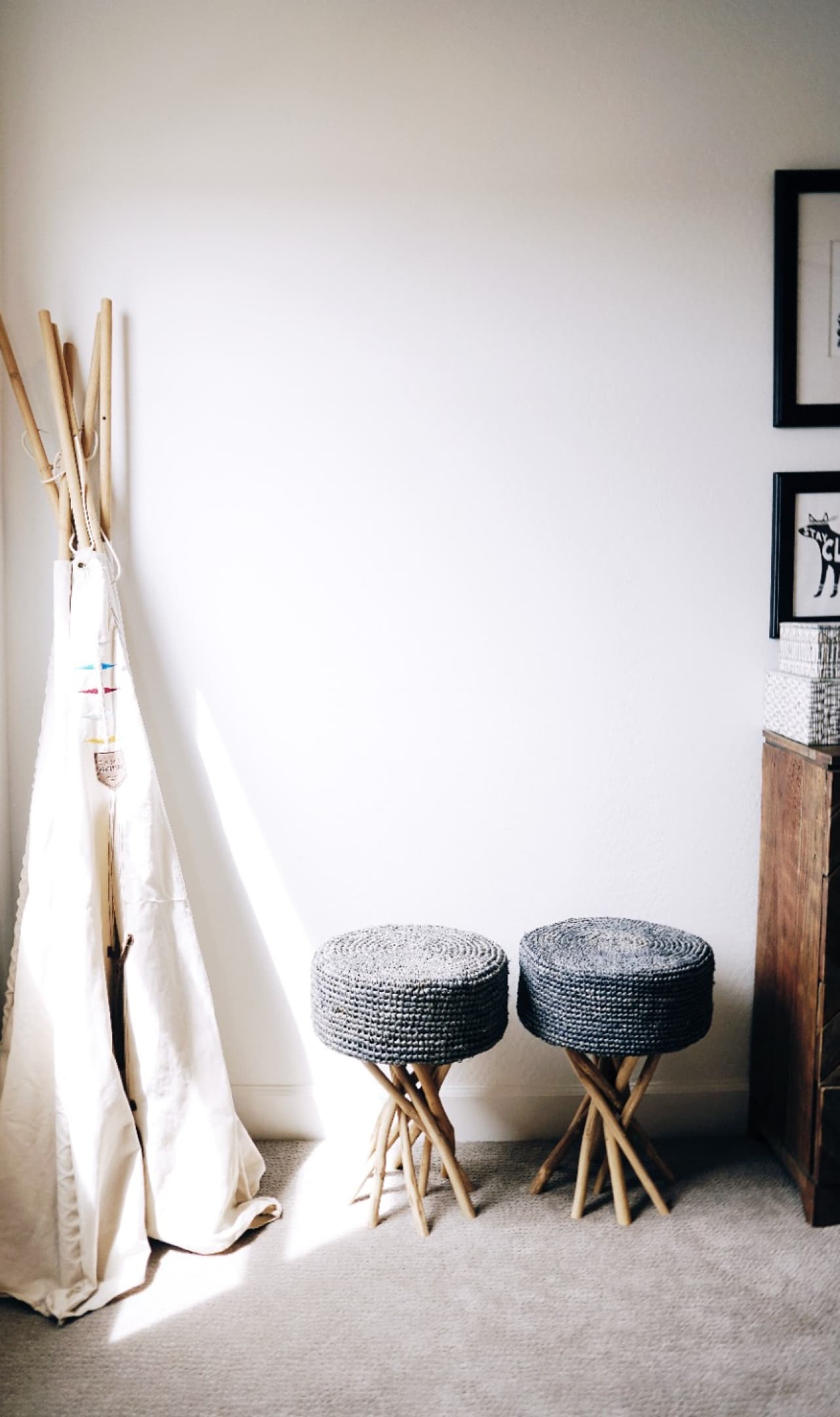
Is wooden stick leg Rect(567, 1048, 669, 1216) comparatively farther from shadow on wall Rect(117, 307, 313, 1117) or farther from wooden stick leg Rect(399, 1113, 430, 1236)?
shadow on wall Rect(117, 307, 313, 1117)

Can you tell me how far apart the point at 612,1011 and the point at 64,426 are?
155 cm

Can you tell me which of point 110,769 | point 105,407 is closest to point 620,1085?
point 110,769

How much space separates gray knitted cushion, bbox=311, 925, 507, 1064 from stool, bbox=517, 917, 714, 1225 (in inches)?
3.9

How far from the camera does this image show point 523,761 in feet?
7.13

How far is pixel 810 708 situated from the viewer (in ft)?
6.30

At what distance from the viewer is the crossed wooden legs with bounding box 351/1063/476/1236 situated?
1882 mm

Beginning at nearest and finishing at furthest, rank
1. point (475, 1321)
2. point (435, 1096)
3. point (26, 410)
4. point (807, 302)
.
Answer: point (475, 1321) → point (435, 1096) → point (26, 410) → point (807, 302)

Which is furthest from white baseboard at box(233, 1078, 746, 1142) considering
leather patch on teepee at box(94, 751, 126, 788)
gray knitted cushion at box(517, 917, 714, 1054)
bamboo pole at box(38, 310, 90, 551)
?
bamboo pole at box(38, 310, 90, 551)

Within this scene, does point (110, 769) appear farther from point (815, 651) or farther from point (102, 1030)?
point (815, 651)

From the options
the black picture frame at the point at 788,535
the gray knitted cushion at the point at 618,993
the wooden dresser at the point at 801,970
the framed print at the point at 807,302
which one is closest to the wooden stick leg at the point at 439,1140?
the gray knitted cushion at the point at 618,993

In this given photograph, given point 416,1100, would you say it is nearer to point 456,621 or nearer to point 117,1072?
point 117,1072

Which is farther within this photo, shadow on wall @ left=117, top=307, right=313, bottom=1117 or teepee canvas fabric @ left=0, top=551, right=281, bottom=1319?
shadow on wall @ left=117, top=307, right=313, bottom=1117

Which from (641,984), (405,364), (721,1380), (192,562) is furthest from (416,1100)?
(405,364)

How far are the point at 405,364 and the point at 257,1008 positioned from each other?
4.71 ft
